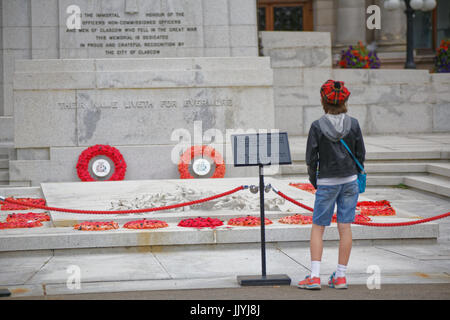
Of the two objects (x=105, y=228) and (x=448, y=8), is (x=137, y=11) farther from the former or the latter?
(x=448, y=8)

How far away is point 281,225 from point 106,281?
2.74 m

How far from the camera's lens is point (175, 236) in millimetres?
8258

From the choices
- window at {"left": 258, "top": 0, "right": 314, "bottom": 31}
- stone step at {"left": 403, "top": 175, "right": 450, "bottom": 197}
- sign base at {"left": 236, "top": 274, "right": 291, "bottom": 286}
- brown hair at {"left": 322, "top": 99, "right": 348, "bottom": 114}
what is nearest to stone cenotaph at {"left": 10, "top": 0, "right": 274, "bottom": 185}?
stone step at {"left": 403, "top": 175, "right": 450, "bottom": 197}

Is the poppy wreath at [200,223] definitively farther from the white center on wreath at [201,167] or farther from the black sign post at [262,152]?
the white center on wreath at [201,167]

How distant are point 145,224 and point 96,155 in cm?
515

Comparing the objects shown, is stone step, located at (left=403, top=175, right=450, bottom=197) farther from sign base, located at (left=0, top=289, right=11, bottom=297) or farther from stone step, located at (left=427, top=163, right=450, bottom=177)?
sign base, located at (left=0, top=289, right=11, bottom=297)

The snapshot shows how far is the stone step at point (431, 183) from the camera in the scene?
12258 millimetres

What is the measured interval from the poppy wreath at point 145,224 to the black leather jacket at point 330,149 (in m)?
2.90

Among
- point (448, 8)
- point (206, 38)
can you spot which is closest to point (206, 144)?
point (206, 38)

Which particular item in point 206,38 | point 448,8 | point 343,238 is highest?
point 448,8

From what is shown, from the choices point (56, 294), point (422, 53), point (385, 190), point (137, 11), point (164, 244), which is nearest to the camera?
point (56, 294)

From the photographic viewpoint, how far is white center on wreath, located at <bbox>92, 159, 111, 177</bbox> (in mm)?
13430

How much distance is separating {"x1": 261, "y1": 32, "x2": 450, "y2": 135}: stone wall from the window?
8.03 meters

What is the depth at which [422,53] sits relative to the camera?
27625 mm
